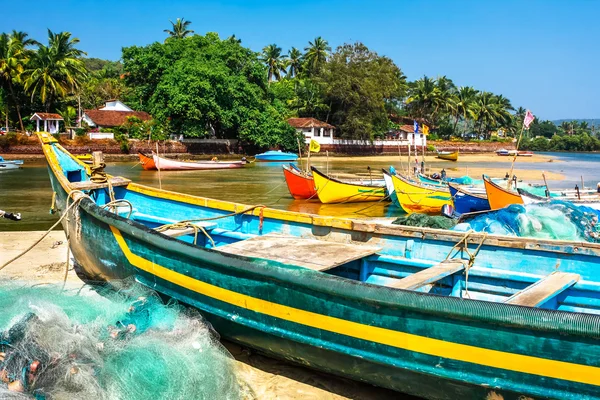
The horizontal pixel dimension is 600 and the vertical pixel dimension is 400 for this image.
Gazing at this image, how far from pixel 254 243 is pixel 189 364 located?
6.27 ft

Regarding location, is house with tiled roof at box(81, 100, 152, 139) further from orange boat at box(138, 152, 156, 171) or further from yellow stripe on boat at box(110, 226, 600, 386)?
yellow stripe on boat at box(110, 226, 600, 386)

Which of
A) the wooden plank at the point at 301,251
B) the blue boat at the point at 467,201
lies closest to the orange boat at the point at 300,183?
the blue boat at the point at 467,201

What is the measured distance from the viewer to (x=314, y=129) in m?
53.8

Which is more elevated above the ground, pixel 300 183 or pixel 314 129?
pixel 314 129

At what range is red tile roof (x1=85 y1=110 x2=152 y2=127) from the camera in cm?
4531

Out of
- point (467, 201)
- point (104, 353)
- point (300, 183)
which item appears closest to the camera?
point (104, 353)

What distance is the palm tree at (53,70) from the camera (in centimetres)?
4106

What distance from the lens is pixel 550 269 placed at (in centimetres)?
540

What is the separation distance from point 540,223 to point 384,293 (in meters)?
6.23

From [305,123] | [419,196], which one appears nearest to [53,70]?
[305,123]

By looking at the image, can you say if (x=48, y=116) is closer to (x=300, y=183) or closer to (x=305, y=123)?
(x=305, y=123)

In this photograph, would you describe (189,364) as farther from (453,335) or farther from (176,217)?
(176,217)

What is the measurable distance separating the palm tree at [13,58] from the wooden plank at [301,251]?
42706mm

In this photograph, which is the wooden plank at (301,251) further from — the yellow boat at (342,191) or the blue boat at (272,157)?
the blue boat at (272,157)
